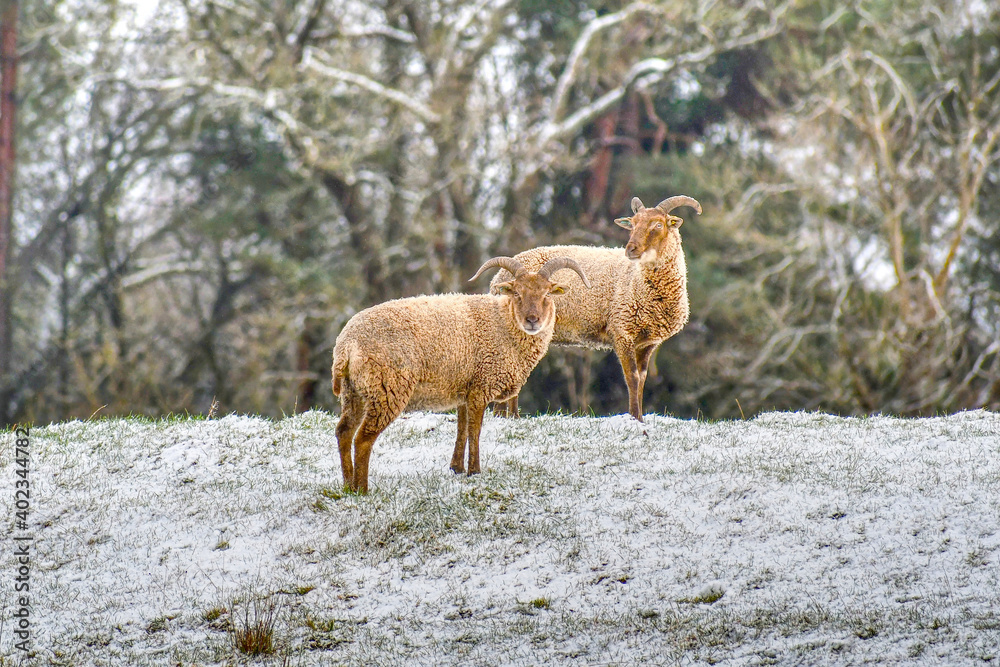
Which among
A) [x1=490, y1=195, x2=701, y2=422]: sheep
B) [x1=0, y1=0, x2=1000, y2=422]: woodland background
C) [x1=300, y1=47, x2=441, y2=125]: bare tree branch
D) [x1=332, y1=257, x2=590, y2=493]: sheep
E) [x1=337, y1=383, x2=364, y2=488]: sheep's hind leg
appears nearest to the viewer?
[x1=332, y1=257, x2=590, y2=493]: sheep

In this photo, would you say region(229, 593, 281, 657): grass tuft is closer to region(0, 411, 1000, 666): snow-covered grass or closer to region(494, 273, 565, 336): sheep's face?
region(0, 411, 1000, 666): snow-covered grass

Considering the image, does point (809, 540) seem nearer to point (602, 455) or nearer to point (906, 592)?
point (906, 592)

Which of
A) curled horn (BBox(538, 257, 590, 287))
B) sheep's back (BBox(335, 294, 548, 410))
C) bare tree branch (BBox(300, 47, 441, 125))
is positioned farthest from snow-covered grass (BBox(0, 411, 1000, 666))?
bare tree branch (BBox(300, 47, 441, 125))

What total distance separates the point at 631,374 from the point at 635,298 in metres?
0.78

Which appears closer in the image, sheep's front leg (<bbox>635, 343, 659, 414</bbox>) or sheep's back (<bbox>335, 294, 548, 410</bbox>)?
sheep's back (<bbox>335, 294, 548, 410</bbox>)

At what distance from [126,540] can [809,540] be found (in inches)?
208

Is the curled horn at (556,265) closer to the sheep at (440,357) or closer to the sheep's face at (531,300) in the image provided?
the sheep at (440,357)

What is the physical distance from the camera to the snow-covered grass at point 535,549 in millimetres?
6703

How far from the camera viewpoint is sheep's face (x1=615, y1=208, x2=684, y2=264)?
408 inches

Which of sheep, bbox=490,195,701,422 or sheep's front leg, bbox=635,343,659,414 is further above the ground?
sheep, bbox=490,195,701,422

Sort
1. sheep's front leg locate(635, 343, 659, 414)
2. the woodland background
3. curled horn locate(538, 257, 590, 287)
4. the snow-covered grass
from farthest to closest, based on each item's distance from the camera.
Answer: the woodland background
sheep's front leg locate(635, 343, 659, 414)
curled horn locate(538, 257, 590, 287)
the snow-covered grass

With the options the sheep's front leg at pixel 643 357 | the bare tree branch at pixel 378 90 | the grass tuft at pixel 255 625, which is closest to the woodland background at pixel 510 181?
the bare tree branch at pixel 378 90

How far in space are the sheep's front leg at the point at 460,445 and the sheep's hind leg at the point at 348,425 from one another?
0.92 meters

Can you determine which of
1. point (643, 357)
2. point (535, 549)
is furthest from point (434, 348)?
point (643, 357)
